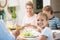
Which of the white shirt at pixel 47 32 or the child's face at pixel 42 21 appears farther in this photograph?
the child's face at pixel 42 21

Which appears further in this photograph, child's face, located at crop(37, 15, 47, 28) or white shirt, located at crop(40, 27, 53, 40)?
child's face, located at crop(37, 15, 47, 28)

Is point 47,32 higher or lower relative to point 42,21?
lower

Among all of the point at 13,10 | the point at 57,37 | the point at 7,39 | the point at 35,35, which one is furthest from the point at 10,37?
the point at 13,10

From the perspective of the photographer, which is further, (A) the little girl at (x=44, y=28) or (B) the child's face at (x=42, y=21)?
(B) the child's face at (x=42, y=21)

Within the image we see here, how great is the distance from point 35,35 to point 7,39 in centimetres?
72

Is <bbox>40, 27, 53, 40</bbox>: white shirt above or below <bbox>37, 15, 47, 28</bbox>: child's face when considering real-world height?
below

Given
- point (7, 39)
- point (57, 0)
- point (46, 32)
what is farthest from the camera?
point (57, 0)

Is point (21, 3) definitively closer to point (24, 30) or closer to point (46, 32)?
point (24, 30)

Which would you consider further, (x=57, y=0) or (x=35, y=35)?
(x=57, y=0)

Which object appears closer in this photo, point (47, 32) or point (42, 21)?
point (47, 32)

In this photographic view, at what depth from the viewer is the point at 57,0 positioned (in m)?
5.02

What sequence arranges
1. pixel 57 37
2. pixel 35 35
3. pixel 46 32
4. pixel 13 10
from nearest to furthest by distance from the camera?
pixel 46 32
pixel 35 35
pixel 57 37
pixel 13 10

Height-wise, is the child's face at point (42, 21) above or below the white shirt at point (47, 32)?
above

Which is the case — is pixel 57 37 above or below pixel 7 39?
below
